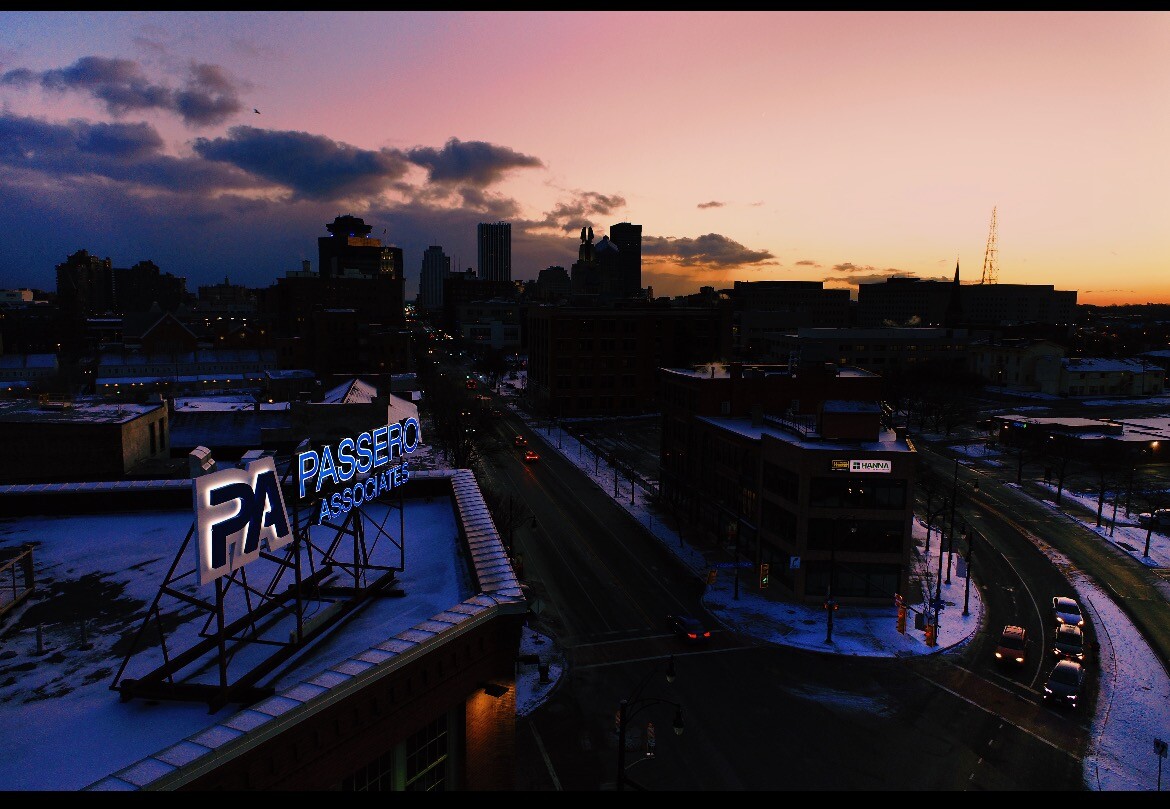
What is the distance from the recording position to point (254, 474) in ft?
55.6

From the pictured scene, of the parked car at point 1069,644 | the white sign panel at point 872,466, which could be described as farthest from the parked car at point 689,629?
the parked car at point 1069,644

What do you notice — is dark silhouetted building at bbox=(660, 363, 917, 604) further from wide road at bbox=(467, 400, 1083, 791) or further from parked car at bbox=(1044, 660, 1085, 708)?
parked car at bbox=(1044, 660, 1085, 708)

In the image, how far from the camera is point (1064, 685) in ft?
119

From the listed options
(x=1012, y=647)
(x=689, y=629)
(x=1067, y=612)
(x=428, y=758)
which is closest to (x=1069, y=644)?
(x=1012, y=647)

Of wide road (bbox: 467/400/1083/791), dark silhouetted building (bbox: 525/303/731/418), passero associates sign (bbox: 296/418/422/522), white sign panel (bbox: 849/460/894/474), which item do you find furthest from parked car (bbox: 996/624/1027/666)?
dark silhouetted building (bbox: 525/303/731/418)

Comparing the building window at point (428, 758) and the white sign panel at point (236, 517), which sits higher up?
the white sign panel at point (236, 517)

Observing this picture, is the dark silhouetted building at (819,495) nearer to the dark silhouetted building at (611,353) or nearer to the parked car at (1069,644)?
the parked car at (1069,644)

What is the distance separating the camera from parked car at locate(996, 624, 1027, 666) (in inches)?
1580

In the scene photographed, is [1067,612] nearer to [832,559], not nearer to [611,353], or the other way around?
[832,559]

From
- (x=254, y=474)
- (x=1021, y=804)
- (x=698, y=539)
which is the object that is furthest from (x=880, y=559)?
(x=1021, y=804)

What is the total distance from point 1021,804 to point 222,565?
1625 centimetres

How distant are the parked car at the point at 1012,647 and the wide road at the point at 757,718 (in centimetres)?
233

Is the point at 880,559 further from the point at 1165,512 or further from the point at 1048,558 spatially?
the point at 1165,512

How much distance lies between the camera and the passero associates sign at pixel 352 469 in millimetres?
21656
